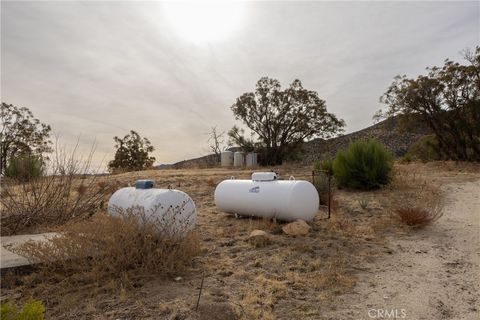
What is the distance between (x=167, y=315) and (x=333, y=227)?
13.4ft

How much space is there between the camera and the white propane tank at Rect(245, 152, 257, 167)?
2272 cm

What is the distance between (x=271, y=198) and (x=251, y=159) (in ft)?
53.1

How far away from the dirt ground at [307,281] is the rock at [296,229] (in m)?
0.16

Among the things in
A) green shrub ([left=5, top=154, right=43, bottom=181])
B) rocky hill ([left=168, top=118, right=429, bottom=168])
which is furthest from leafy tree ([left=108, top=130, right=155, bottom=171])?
green shrub ([left=5, top=154, right=43, bottom=181])

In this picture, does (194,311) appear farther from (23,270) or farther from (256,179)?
(256,179)

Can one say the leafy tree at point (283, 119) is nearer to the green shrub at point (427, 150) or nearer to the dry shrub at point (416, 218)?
the green shrub at point (427, 150)

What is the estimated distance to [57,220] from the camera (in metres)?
6.66

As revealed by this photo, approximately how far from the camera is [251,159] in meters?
23.0

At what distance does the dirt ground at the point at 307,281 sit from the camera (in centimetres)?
354

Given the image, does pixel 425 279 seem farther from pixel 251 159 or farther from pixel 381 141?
pixel 381 141

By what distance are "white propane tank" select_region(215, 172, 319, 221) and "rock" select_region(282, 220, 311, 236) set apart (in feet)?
1.00

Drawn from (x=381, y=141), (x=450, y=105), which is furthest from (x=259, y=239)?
(x=381, y=141)

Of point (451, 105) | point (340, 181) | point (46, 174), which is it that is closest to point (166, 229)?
point (46, 174)

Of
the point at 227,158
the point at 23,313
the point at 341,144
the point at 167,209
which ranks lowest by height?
the point at 23,313
